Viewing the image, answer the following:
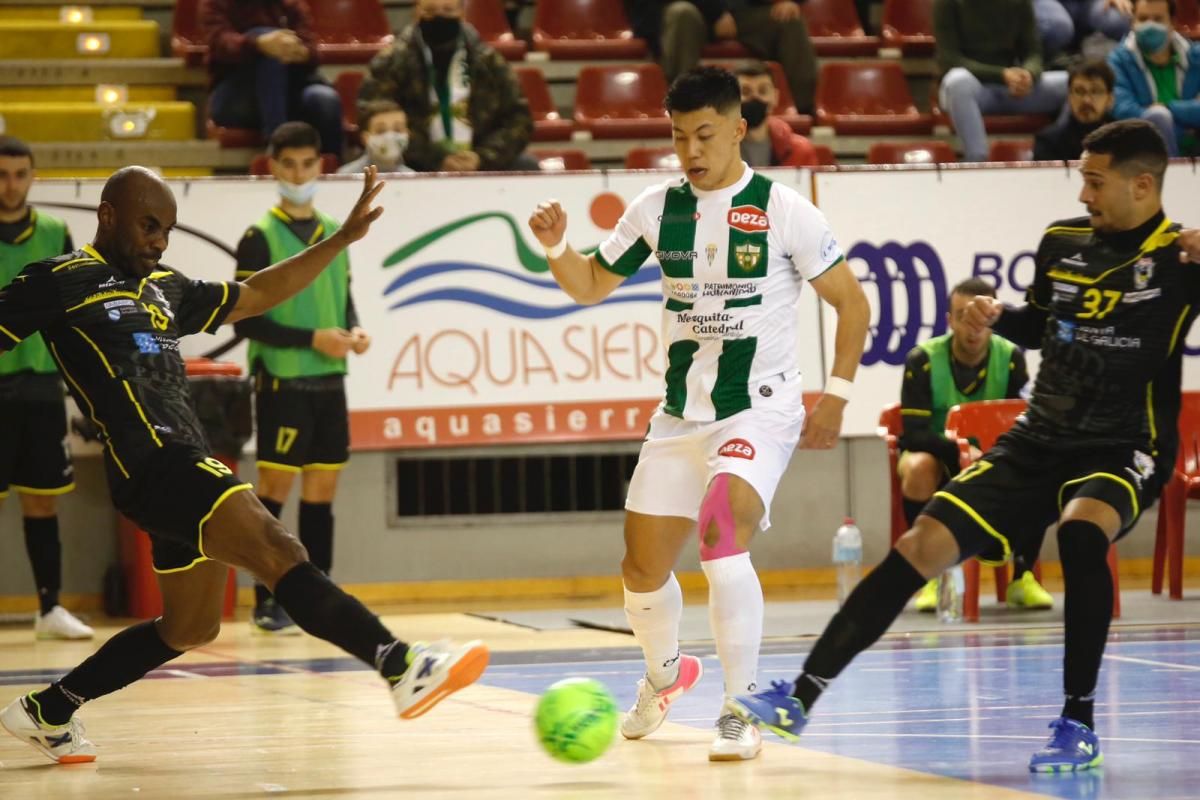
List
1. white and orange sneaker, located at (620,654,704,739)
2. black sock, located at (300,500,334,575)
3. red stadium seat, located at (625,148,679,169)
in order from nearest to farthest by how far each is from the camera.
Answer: white and orange sneaker, located at (620,654,704,739) → black sock, located at (300,500,334,575) → red stadium seat, located at (625,148,679,169)

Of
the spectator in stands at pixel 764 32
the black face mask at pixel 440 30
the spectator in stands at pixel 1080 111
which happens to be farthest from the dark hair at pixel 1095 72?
the black face mask at pixel 440 30

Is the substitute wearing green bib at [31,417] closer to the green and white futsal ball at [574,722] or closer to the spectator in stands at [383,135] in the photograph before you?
the spectator in stands at [383,135]

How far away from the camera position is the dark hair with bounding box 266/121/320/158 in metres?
10.6

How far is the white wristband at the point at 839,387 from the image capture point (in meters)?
6.10

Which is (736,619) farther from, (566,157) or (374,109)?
(566,157)

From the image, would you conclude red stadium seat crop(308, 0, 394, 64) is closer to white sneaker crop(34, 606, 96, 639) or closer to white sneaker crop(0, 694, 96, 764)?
white sneaker crop(34, 606, 96, 639)

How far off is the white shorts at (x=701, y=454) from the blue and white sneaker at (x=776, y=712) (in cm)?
76

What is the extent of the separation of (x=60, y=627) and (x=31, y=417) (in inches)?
49.0

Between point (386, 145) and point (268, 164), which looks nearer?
point (386, 145)

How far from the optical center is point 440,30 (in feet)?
42.1

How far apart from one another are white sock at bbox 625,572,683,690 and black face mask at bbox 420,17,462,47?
7.21 metres

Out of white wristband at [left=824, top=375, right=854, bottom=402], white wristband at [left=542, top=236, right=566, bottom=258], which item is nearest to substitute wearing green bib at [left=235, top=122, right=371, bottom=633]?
white wristband at [left=542, top=236, right=566, bottom=258]

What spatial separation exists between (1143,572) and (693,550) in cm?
330

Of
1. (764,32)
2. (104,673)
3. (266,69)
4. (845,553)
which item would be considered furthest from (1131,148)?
(764,32)
